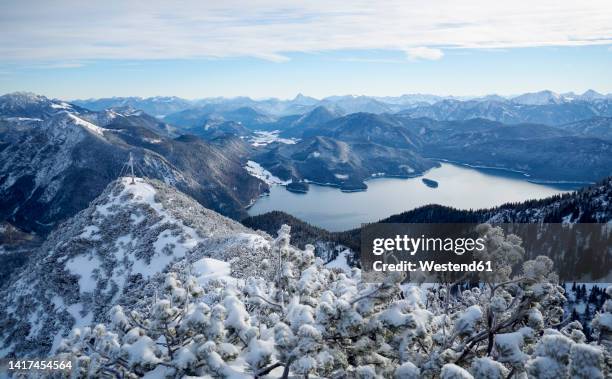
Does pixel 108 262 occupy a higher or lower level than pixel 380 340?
lower

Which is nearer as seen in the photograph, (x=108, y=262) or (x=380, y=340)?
(x=380, y=340)

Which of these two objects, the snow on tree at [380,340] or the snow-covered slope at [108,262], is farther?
the snow-covered slope at [108,262]

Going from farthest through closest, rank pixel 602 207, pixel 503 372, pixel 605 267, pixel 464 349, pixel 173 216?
pixel 602 207, pixel 605 267, pixel 173 216, pixel 464 349, pixel 503 372

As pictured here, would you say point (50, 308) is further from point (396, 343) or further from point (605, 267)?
point (605, 267)

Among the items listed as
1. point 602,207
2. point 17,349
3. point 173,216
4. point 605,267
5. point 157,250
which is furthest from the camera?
point 602,207

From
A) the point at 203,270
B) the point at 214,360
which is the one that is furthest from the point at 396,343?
the point at 203,270

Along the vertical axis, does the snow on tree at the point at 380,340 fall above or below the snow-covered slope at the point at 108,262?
above

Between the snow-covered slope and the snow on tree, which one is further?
the snow-covered slope

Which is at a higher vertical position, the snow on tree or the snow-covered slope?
the snow on tree
